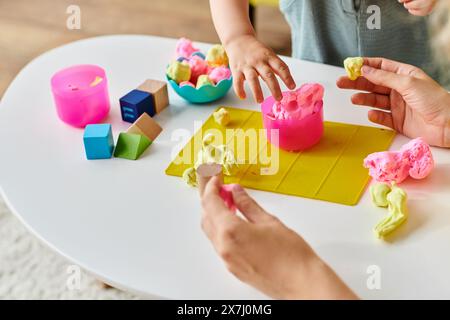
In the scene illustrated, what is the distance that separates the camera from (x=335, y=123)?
1.05m

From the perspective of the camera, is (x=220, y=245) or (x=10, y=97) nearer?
(x=220, y=245)

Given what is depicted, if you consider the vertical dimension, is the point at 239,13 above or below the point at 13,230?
above

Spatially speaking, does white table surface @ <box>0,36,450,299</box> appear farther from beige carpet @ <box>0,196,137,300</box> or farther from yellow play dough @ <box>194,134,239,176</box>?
beige carpet @ <box>0,196,137,300</box>

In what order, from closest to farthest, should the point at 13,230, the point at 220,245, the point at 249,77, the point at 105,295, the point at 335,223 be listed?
the point at 220,245, the point at 335,223, the point at 249,77, the point at 105,295, the point at 13,230

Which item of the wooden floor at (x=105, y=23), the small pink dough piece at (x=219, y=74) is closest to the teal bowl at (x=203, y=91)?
the small pink dough piece at (x=219, y=74)

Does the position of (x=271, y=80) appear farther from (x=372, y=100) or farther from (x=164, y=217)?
(x=164, y=217)

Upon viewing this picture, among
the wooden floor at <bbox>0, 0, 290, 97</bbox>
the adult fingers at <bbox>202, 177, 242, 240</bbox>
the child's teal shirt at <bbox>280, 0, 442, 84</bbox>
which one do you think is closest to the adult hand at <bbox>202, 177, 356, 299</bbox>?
the adult fingers at <bbox>202, 177, 242, 240</bbox>

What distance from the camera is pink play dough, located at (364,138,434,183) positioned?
0.91 meters

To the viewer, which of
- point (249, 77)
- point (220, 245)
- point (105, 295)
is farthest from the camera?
point (105, 295)

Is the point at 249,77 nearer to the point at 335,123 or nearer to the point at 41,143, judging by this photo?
the point at 335,123

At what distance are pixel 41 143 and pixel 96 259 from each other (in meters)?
0.30

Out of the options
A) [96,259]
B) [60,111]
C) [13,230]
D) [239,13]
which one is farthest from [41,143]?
[13,230]

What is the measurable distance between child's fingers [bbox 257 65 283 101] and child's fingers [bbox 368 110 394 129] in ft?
0.50

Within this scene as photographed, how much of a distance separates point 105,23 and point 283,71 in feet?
5.28
